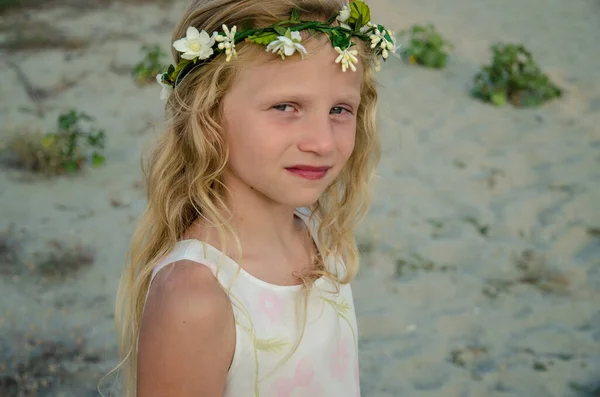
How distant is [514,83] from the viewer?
603 centimetres

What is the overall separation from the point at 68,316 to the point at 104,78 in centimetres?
258

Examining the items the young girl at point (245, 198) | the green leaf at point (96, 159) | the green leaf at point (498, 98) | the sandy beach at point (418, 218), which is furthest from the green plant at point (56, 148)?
the young girl at point (245, 198)

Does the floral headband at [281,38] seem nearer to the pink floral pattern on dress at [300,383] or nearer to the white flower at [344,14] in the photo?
the white flower at [344,14]

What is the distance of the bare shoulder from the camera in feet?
5.41

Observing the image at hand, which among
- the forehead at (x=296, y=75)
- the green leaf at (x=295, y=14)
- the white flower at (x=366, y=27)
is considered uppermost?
the green leaf at (x=295, y=14)

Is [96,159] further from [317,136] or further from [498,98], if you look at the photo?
[317,136]

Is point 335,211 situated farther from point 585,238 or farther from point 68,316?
point 585,238

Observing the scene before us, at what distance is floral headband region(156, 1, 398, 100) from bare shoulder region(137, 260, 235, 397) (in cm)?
51

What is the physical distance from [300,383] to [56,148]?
336cm

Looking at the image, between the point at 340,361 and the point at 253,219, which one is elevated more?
the point at 253,219

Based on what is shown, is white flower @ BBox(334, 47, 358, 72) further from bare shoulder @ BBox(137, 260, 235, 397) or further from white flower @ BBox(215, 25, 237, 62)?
bare shoulder @ BBox(137, 260, 235, 397)

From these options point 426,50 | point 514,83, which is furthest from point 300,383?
point 426,50

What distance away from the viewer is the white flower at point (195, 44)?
1838mm

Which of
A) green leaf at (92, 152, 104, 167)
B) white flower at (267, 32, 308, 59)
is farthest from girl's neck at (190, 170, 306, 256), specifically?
green leaf at (92, 152, 104, 167)
